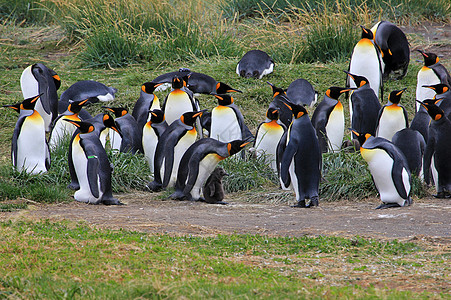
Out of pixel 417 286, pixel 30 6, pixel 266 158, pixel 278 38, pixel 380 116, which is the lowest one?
pixel 417 286

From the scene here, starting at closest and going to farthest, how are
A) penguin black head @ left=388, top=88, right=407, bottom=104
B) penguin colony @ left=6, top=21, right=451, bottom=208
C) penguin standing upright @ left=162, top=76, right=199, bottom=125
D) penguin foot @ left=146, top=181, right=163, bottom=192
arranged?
penguin colony @ left=6, top=21, right=451, bottom=208, penguin foot @ left=146, top=181, right=163, bottom=192, penguin black head @ left=388, top=88, right=407, bottom=104, penguin standing upright @ left=162, top=76, right=199, bottom=125

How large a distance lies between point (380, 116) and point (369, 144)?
1.59 m

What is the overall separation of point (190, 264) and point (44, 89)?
5797mm

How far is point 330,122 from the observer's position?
760 cm

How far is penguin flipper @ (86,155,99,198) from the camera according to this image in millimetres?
5945

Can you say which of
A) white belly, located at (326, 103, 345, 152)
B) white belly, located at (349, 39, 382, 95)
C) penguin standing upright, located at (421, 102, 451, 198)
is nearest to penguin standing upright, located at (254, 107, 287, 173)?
white belly, located at (326, 103, 345, 152)

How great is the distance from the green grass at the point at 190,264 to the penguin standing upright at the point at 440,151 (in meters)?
2.22

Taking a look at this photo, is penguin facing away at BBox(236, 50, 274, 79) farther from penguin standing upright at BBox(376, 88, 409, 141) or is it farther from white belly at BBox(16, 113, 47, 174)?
white belly at BBox(16, 113, 47, 174)

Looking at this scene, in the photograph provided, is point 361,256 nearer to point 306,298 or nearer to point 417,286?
point 417,286

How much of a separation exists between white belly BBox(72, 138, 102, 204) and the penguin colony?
10mm

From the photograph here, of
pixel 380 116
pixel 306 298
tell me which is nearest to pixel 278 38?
pixel 380 116

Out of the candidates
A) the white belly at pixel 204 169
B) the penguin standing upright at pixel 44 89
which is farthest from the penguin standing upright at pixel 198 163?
the penguin standing upright at pixel 44 89

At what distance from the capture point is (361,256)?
4.04 meters

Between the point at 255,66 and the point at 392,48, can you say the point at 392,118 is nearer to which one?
the point at 392,48
